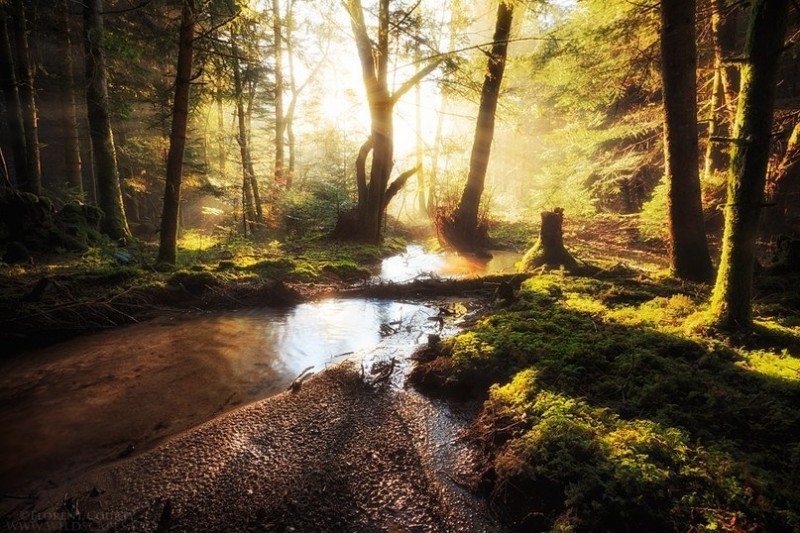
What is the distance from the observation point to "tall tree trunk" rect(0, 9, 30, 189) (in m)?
9.85

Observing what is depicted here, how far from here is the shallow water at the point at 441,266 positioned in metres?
9.61

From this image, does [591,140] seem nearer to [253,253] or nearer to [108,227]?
[253,253]

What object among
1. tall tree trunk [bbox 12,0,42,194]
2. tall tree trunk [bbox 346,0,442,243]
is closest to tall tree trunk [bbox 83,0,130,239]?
tall tree trunk [bbox 12,0,42,194]

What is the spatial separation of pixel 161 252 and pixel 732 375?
9.54m

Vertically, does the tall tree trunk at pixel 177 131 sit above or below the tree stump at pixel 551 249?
above

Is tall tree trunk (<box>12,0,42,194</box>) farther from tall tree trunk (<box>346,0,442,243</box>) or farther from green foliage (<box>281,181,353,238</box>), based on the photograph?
tall tree trunk (<box>346,0,442,243</box>)

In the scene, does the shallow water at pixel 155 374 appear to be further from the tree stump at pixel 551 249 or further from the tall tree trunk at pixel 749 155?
the tall tree trunk at pixel 749 155

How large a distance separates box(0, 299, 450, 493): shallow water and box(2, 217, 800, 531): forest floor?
420 millimetres

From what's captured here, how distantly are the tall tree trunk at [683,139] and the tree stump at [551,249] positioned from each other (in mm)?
2161

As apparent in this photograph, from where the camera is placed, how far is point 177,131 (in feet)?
24.9

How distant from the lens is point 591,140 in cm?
965

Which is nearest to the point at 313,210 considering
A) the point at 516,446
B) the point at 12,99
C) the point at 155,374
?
the point at 12,99

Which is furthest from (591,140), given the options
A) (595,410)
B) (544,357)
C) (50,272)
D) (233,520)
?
(50,272)

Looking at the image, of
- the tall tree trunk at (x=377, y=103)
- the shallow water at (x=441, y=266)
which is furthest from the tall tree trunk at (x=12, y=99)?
the shallow water at (x=441, y=266)
